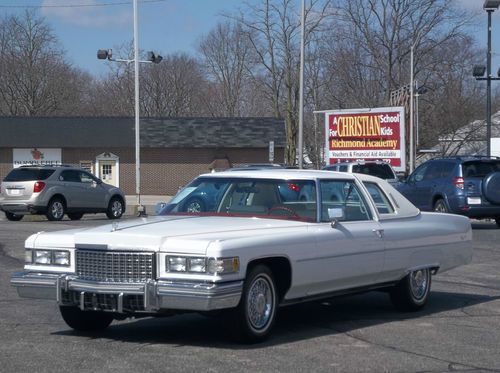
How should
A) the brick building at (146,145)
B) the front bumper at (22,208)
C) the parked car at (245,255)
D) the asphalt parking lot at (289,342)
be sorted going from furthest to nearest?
1. the brick building at (146,145)
2. the front bumper at (22,208)
3. the parked car at (245,255)
4. the asphalt parking lot at (289,342)

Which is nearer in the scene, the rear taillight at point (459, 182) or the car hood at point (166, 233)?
the car hood at point (166, 233)

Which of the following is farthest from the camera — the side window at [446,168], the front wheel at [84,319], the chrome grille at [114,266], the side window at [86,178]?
the side window at [86,178]

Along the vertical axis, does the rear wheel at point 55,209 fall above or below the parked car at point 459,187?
below

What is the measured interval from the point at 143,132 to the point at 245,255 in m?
45.6

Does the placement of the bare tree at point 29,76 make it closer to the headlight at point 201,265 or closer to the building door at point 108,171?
the building door at point 108,171

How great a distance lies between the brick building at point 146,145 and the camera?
52.0 meters

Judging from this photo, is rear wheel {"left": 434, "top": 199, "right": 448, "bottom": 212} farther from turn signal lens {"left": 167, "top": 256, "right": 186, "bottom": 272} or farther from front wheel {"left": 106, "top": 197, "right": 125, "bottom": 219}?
turn signal lens {"left": 167, "top": 256, "right": 186, "bottom": 272}

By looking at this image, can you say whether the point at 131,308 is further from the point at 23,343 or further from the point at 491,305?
the point at 491,305

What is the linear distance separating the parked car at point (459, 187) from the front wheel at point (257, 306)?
13330 mm

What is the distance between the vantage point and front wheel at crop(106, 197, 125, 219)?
28672 millimetres

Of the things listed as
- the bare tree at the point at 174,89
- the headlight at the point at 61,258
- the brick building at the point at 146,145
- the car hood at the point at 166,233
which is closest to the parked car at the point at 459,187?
the car hood at the point at 166,233

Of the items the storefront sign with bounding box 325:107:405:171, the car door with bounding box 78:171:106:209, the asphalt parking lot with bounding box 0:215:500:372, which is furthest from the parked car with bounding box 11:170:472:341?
the storefront sign with bounding box 325:107:405:171

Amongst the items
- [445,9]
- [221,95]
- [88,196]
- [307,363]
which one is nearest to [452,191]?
[88,196]

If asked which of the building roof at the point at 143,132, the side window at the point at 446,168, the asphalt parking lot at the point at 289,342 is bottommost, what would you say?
the asphalt parking lot at the point at 289,342
